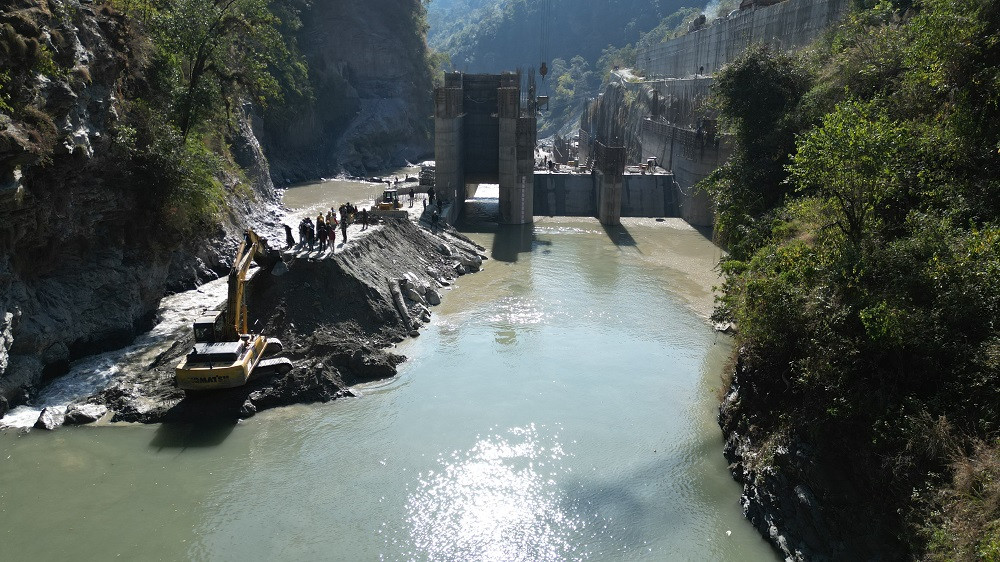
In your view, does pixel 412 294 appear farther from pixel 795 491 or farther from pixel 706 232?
pixel 706 232

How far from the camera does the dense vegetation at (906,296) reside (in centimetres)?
1038

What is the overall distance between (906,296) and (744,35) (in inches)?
1751

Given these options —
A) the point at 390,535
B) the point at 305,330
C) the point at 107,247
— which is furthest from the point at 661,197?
the point at 390,535

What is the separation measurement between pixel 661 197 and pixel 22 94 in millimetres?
41279

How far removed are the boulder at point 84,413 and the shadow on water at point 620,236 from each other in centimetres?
2982

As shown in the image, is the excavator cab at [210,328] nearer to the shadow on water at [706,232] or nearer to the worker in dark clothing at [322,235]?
the worker in dark clothing at [322,235]

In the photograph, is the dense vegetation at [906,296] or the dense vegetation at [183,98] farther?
the dense vegetation at [183,98]

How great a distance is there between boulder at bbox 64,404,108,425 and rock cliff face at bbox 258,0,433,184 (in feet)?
184

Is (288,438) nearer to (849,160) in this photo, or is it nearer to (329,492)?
(329,492)

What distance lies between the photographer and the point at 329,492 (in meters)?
15.1

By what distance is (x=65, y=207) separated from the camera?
21250 mm

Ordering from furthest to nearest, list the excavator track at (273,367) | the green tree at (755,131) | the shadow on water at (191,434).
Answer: the green tree at (755,131)
the excavator track at (273,367)
the shadow on water at (191,434)

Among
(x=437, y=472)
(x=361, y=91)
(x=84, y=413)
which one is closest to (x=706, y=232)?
(x=437, y=472)

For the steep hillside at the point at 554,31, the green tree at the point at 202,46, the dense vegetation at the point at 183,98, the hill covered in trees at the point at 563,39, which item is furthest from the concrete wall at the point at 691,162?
the steep hillside at the point at 554,31
